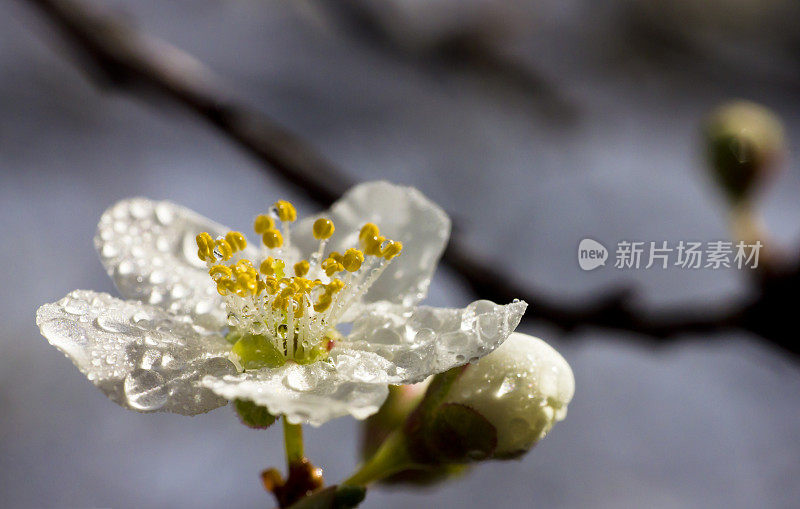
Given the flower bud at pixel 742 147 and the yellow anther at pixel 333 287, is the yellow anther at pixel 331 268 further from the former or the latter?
the flower bud at pixel 742 147

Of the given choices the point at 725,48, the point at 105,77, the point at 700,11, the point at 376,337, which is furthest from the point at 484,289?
the point at 700,11

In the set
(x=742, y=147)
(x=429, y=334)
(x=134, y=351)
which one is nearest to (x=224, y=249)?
(x=134, y=351)

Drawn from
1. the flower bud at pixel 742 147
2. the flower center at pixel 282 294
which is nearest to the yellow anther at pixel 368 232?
the flower center at pixel 282 294

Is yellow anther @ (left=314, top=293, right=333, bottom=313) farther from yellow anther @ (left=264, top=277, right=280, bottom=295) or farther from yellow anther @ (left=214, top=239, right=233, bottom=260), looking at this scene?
yellow anther @ (left=214, top=239, right=233, bottom=260)

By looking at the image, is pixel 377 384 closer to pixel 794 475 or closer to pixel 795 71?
pixel 795 71

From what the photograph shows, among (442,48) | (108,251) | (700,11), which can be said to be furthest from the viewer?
(700,11)

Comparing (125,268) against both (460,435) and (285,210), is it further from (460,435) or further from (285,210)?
(460,435)
